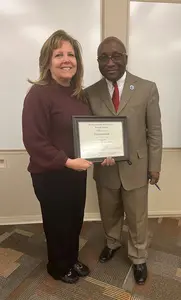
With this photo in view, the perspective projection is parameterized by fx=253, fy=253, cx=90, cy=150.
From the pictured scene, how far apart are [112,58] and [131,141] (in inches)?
20.8

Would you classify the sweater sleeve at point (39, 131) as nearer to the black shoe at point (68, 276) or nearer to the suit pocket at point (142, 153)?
the suit pocket at point (142, 153)

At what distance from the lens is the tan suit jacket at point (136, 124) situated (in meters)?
1.60

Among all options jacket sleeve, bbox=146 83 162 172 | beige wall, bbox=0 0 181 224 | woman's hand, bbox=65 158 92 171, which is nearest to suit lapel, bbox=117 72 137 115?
jacket sleeve, bbox=146 83 162 172

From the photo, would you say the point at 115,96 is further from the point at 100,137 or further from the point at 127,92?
the point at 100,137

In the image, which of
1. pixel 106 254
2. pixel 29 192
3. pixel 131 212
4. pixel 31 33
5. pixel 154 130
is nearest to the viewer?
pixel 154 130

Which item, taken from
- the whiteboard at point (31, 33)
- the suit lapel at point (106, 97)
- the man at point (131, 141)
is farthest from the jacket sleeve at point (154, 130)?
the whiteboard at point (31, 33)

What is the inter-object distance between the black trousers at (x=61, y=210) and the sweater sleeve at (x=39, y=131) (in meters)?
0.14

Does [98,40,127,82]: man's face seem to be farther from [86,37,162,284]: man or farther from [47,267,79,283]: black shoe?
[47,267,79,283]: black shoe

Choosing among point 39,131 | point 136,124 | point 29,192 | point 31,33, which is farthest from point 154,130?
point 29,192

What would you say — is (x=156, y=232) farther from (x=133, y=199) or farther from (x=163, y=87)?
(x=163, y=87)

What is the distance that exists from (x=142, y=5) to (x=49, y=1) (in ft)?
2.61

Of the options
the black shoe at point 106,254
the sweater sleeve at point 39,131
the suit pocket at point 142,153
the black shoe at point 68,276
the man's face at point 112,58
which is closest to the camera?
the sweater sleeve at point 39,131

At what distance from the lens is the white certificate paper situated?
4.89 ft

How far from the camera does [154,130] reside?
5.44 feet
